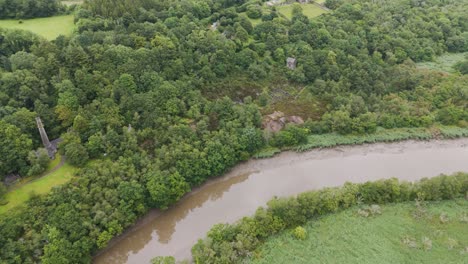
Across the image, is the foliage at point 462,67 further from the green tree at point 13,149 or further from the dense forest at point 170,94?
the green tree at point 13,149

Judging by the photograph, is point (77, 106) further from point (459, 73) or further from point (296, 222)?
point (459, 73)

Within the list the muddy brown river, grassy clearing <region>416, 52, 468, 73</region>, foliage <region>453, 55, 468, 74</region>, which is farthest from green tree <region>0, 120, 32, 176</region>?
foliage <region>453, 55, 468, 74</region>

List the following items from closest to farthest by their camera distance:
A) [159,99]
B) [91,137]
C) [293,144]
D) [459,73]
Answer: [91,137] < [159,99] < [293,144] < [459,73]

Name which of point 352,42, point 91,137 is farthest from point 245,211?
point 352,42

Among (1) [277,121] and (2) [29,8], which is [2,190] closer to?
(1) [277,121]

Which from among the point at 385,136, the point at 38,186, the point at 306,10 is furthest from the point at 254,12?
the point at 38,186

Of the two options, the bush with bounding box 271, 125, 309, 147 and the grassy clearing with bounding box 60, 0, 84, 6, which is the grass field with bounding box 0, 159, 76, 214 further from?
the grassy clearing with bounding box 60, 0, 84, 6

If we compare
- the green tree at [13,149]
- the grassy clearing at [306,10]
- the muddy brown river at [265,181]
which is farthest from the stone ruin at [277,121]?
the green tree at [13,149]
